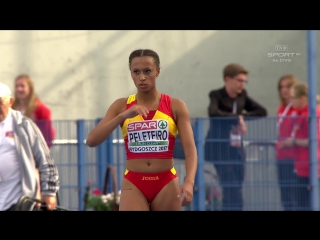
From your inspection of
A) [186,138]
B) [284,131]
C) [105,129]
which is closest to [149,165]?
[186,138]

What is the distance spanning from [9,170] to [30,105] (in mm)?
4146

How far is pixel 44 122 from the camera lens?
13234 mm

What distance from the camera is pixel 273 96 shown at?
16.3m

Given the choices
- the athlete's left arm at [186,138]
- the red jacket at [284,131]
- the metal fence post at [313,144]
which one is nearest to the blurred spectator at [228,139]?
the red jacket at [284,131]

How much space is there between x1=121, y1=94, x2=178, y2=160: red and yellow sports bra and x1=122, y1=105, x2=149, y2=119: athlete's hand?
14.6 inches

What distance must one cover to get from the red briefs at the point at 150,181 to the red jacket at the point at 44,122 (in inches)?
228

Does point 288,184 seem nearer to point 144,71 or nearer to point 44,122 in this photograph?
point 44,122

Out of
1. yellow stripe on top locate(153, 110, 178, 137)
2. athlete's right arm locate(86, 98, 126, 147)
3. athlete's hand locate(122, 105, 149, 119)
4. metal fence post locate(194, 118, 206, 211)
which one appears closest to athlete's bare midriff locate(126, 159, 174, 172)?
yellow stripe on top locate(153, 110, 178, 137)

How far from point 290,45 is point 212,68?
134cm

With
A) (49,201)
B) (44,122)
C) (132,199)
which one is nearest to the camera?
(132,199)

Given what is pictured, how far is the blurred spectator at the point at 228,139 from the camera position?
43.6 feet

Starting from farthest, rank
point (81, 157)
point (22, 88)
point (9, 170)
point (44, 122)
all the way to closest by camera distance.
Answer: point (81, 157) → point (44, 122) → point (22, 88) → point (9, 170)

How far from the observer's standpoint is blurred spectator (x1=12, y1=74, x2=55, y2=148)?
1300 cm

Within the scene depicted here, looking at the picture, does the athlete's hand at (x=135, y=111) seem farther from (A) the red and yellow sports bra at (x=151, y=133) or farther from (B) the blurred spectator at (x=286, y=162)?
(B) the blurred spectator at (x=286, y=162)
